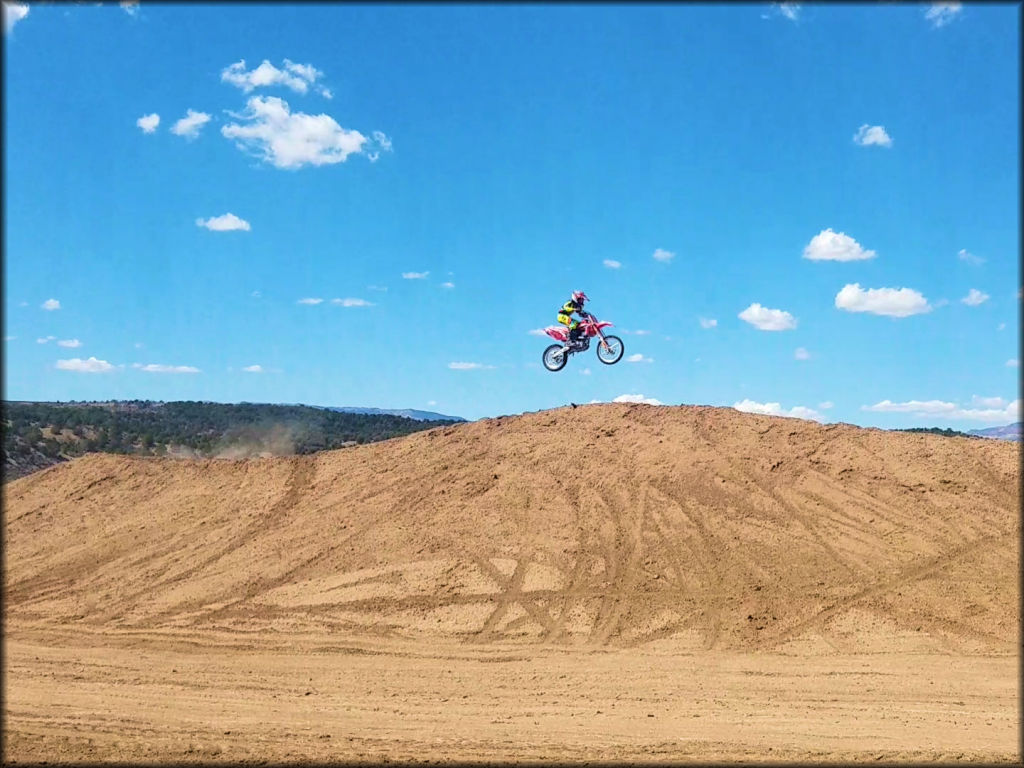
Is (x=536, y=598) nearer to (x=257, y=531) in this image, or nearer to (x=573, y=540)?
(x=573, y=540)

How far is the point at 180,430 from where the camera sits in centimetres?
5588

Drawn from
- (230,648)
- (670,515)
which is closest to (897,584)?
(670,515)

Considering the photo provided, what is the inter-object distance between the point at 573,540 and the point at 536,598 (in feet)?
6.61

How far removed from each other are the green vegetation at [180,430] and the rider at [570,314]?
58.7 ft

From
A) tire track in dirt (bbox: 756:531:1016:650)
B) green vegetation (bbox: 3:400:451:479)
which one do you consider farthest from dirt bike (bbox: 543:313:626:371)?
green vegetation (bbox: 3:400:451:479)

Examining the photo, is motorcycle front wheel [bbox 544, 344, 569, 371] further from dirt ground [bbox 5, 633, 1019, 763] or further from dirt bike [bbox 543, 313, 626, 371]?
dirt ground [bbox 5, 633, 1019, 763]

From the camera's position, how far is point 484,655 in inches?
572

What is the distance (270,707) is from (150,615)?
6463mm

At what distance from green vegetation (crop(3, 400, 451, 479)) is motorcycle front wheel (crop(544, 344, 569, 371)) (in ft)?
55.8

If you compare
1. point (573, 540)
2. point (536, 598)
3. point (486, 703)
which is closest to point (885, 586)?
point (573, 540)

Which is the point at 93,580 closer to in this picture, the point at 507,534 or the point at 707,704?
the point at 507,534

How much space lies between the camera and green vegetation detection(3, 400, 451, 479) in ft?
131

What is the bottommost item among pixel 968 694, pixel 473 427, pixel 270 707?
pixel 270 707

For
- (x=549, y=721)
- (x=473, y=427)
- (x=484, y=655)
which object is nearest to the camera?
(x=549, y=721)
